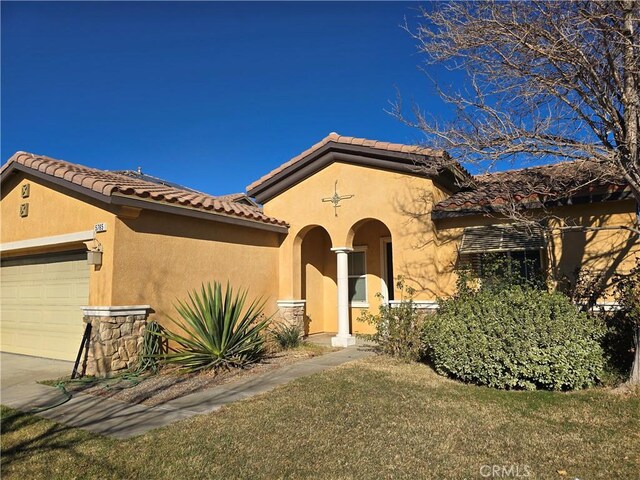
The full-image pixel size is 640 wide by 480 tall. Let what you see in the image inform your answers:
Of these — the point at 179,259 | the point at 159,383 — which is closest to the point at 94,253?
the point at 179,259

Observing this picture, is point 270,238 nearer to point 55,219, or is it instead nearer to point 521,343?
point 55,219

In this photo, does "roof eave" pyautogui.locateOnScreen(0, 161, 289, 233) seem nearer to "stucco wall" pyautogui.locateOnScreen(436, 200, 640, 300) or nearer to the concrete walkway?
the concrete walkway

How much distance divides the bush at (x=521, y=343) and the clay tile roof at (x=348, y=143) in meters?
3.47

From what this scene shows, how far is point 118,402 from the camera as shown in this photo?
6.92 metres

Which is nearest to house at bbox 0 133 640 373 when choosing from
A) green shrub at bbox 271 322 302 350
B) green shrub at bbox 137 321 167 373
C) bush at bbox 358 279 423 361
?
green shrub at bbox 137 321 167 373

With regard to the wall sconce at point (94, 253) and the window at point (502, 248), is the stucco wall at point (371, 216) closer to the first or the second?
the window at point (502, 248)

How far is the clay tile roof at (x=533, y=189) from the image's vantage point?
8688 mm

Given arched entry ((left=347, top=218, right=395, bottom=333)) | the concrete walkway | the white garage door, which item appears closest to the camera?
the concrete walkway

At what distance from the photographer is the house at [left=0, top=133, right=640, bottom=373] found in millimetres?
9000

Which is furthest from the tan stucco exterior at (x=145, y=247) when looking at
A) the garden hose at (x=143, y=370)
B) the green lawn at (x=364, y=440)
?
the green lawn at (x=364, y=440)

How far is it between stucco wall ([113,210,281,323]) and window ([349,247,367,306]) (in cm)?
287

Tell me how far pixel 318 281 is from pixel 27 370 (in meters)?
8.35

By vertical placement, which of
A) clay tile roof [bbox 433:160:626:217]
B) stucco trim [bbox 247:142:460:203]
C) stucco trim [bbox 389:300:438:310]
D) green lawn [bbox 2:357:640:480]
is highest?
stucco trim [bbox 247:142:460:203]

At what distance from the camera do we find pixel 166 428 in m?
5.54
